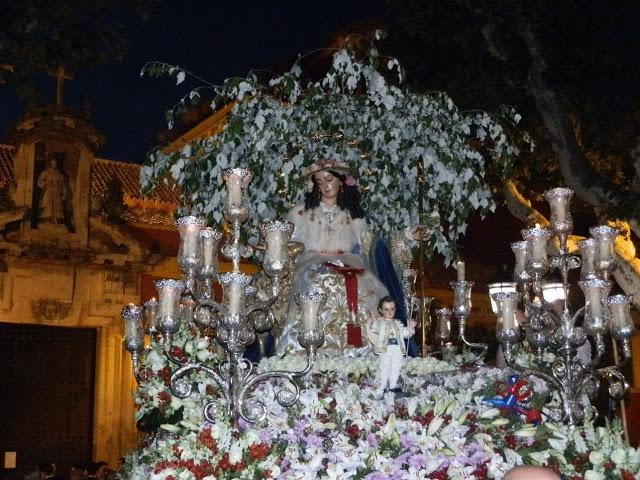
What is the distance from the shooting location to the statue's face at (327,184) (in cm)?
916

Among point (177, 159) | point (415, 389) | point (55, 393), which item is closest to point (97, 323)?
point (55, 393)

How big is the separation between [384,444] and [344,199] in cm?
465

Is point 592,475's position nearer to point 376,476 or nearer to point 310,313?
point 376,476

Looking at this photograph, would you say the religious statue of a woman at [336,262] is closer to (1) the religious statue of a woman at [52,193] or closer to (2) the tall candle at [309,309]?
(2) the tall candle at [309,309]

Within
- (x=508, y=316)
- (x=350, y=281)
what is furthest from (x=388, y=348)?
(x=350, y=281)

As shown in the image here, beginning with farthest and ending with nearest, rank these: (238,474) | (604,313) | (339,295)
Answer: (339,295) → (604,313) → (238,474)

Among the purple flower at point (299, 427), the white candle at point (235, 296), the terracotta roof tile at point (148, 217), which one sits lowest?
the purple flower at point (299, 427)

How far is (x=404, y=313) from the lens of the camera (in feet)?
28.9

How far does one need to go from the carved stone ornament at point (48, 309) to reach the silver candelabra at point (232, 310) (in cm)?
1213

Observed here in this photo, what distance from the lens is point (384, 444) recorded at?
4875mm

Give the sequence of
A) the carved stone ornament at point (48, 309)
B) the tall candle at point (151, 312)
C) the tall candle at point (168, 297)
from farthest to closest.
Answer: the carved stone ornament at point (48, 309) → the tall candle at point (151, 312) → the tall candle at point (168, 297)

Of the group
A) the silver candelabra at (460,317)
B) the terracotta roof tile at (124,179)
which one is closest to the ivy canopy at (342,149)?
the silver candelabra at (460,317)

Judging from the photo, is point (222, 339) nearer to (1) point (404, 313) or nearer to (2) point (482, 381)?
(2) point (482, 381)

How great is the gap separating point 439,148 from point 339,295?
2212 millimetres
